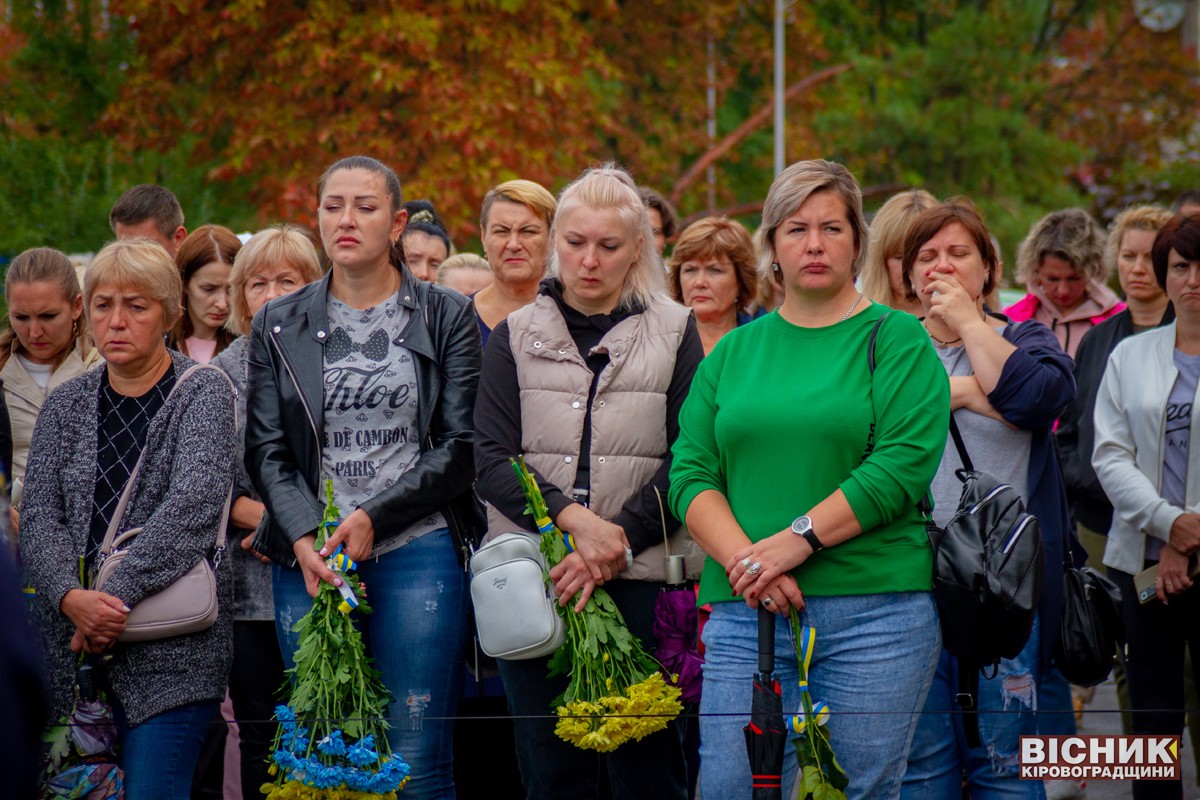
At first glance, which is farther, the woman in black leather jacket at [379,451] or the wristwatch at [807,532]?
the woman in black leather jacket at [379,451]

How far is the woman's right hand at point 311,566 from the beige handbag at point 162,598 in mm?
259

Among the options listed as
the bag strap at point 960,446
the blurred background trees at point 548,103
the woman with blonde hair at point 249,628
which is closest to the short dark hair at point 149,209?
the woman with blonde hair at point 249,628

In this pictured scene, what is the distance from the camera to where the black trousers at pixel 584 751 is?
4156mm

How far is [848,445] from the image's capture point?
3623mm

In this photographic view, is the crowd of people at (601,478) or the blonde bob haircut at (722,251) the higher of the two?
the blonde bob haircut at (722,251)

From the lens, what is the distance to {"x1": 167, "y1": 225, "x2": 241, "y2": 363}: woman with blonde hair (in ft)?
19.1

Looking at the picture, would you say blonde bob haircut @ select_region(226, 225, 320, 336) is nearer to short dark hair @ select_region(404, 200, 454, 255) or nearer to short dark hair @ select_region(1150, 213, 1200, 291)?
short dark hair @ select_region(404, 200, 454, 255)

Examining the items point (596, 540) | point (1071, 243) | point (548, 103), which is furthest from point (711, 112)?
point (596, 540)

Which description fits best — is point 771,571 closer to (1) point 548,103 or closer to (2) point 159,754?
(2) point 159,754

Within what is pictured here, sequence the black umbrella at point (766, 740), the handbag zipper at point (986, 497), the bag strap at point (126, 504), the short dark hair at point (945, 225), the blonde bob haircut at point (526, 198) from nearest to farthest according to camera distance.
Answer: the black umbrella at point (766, 740) < the handbag zipper at point (986, 497) < the bag strap at point (126, 504) < the short dark hair at point (945, 225) < the blonde bob haircut at point (526, 198)

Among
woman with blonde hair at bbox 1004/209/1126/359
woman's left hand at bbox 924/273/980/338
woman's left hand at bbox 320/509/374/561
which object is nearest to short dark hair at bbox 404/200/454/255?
woman with blonde hair at bbox 1004/209/1126/359

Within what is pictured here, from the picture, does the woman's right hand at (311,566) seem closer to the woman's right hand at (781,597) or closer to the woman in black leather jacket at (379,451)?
the woman in black leather jacket at (379,451)

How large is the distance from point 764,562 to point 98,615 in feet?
6.14

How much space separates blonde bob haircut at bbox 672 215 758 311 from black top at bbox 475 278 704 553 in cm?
150
